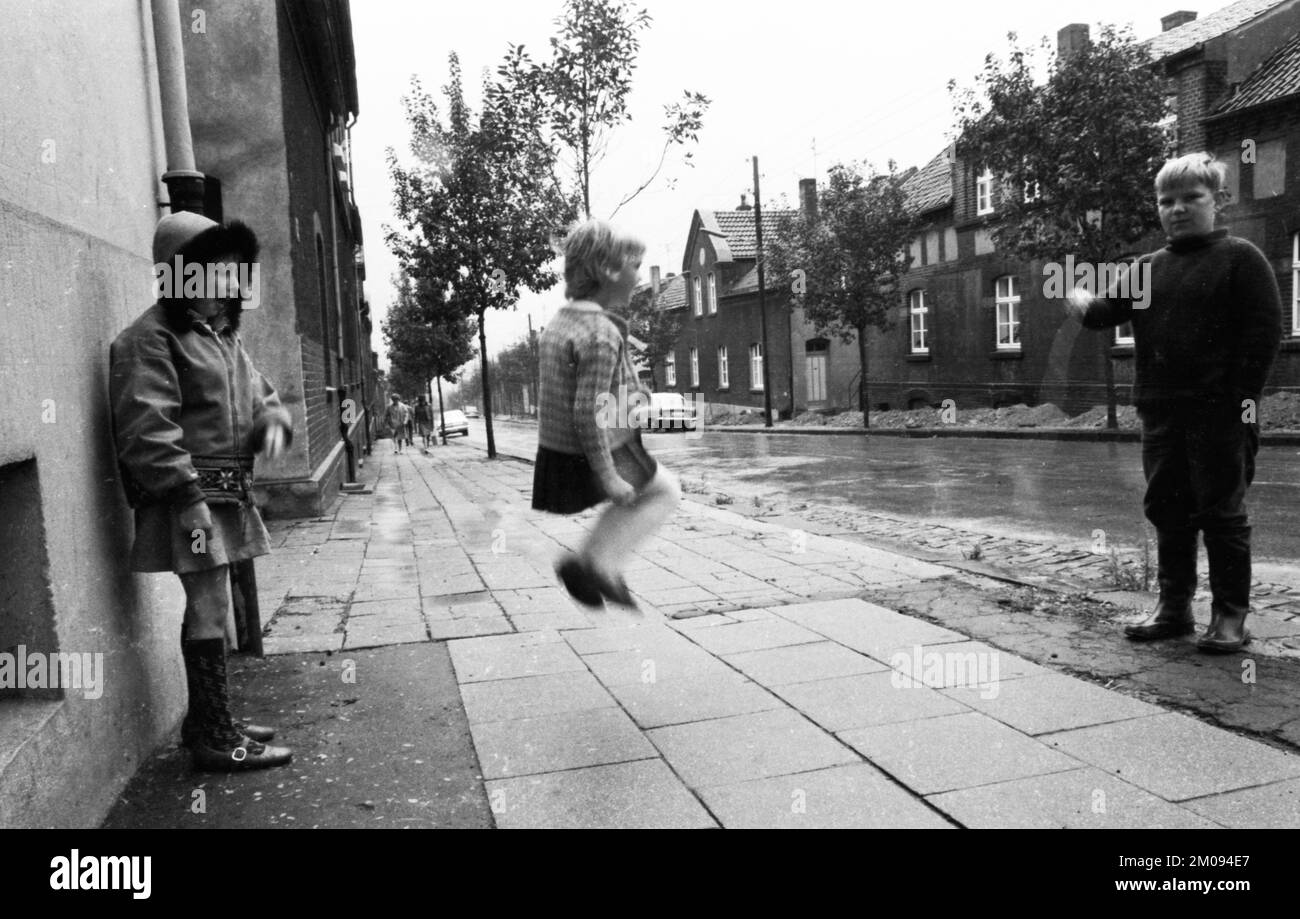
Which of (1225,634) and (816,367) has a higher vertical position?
(816,367)

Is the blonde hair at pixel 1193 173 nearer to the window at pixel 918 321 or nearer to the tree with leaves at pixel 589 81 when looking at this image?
the tree with leaves at pixel 589 81

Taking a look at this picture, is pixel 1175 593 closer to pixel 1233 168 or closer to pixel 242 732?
pixel 242 732

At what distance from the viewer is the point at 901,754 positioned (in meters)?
3.00

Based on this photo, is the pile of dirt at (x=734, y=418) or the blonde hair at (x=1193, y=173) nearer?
the blonde hair at (x=1193, y=173)

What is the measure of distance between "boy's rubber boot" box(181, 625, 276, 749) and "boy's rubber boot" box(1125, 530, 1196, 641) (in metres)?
3.38

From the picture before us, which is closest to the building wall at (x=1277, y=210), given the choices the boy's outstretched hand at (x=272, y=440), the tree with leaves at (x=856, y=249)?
the tree with leaves at (x=856, y=249)

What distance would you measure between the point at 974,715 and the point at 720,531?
4.64 metres

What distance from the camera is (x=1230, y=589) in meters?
3.95

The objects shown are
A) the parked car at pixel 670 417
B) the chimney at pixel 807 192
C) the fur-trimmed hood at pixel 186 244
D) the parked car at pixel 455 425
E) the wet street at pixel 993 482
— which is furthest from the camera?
the parked car at pixel 455 425

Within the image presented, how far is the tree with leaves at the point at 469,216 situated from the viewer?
19188 mm

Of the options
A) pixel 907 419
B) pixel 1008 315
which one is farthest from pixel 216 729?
pixel 1008 315

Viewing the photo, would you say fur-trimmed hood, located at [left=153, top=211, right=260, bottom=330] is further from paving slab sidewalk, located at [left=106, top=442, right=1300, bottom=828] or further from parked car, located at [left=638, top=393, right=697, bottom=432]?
parked car, located at [left=638, top=393, right=697, bottom=432]

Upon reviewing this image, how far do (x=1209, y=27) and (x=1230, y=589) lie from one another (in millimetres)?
24738

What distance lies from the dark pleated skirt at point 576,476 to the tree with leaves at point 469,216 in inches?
598
